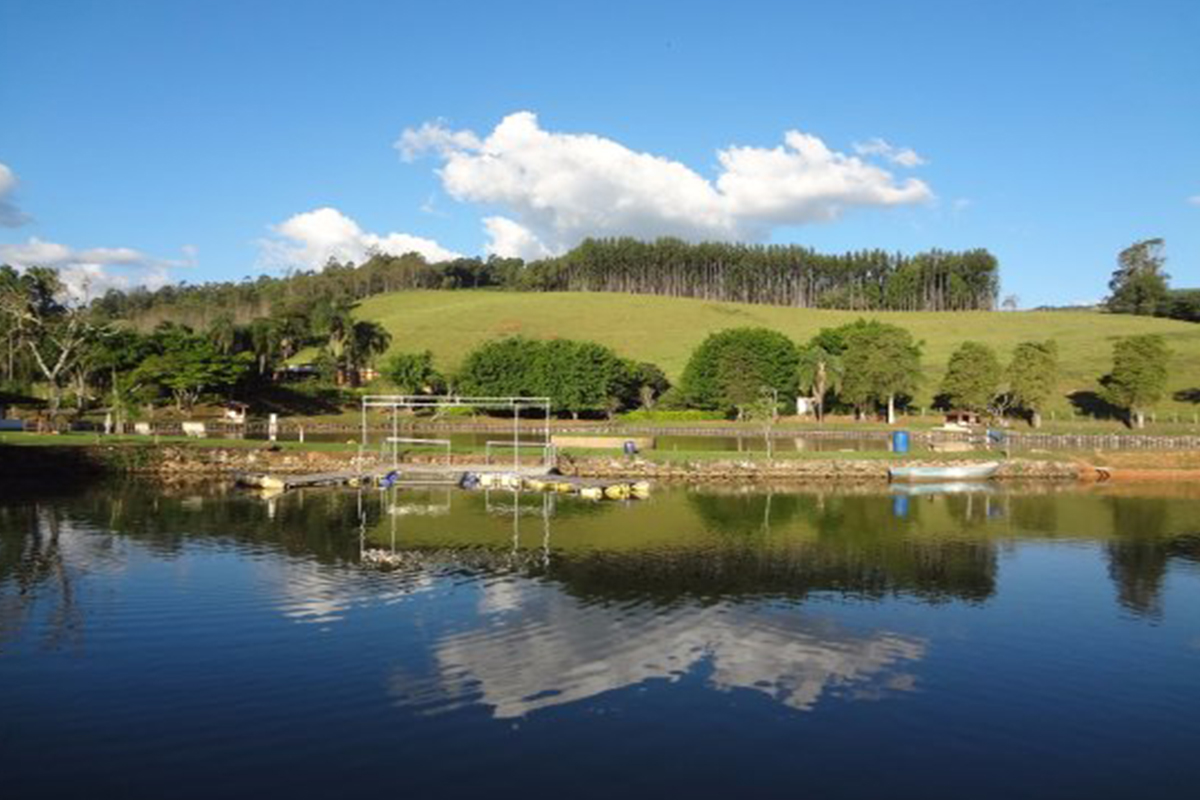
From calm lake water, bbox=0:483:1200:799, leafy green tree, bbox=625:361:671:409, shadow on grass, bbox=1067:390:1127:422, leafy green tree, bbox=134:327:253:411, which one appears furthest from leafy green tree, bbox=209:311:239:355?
shadow on grass, bbox=1067:390:1127:422

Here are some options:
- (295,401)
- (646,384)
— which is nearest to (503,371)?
(646,384)

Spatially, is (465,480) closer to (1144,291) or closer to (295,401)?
(295,401)

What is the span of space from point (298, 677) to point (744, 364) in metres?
106

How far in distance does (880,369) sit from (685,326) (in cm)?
6330

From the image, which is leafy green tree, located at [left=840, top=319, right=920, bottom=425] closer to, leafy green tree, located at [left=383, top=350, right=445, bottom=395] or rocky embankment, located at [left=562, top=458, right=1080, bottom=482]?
rocky embankment, located at [left=562, top=458, right=1080, bottom=482]

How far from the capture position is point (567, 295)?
652 feet

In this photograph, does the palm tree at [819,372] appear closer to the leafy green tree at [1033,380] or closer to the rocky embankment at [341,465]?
the leafy green tree at [1033,380]

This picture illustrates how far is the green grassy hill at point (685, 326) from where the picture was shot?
14275 cm

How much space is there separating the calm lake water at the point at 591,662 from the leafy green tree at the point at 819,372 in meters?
73.5

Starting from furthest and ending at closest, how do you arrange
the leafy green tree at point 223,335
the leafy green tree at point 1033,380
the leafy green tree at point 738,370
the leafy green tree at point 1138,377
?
the leafy green tree at point 223,335
the leafy green tree at point 738,370
the leafy green tree at point 1033,380
the leafy green tree at point 1138,377

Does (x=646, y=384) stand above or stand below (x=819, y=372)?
below

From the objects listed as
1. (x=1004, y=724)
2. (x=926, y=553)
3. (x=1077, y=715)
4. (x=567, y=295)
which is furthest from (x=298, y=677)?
(x=567, y=295)

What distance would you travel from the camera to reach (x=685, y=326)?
17050 centimetres

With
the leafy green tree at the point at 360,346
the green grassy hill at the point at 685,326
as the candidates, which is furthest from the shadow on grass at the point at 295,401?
the green grassy hill at the point at 685,326
